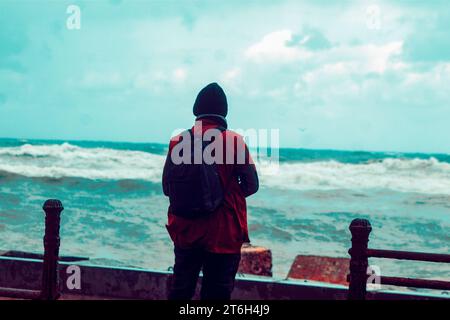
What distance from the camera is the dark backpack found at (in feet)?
12.9

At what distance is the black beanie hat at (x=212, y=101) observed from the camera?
4.16 meters

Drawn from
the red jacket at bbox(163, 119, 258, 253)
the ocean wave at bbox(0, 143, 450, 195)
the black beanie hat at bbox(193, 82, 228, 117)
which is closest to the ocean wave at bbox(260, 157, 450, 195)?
the ocean wave at bbox(0, 143, 450, 195)

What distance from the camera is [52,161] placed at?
3872 centimetres

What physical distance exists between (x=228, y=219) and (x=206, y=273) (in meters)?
0.36

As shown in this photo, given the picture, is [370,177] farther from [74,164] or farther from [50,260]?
[50,260]

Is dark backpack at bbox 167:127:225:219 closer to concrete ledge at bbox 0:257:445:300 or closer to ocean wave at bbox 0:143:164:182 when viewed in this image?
concrete ledge at bbox 0:257:445:300

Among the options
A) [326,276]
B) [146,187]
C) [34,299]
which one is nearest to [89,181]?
[146,187]

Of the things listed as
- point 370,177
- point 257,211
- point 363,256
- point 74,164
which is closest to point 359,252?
point 363,256

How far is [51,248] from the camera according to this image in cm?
509

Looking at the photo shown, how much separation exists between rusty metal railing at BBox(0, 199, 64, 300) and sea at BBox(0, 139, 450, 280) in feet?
4.12

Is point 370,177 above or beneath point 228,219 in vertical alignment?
above
